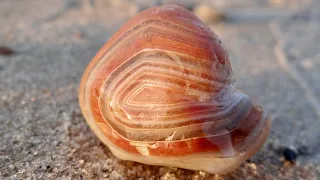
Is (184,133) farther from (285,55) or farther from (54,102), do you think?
(285,55)

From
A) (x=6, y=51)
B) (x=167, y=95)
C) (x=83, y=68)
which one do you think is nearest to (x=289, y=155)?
(x=167, y=95)

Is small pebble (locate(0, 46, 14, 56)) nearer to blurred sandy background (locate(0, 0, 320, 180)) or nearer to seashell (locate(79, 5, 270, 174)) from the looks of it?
blurred sandy background (locate(0, 0, 320, 180))

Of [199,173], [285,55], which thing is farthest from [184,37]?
[285,55]

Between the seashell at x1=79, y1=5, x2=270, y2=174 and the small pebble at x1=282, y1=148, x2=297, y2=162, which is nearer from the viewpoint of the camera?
the seashell at x1=79, y1=5, x2=270, y2=174

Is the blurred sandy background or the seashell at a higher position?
the seashell

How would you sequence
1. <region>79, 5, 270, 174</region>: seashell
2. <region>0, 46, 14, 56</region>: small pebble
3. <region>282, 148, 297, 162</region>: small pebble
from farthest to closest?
<region>0, 46, 14, 56</region>: small pebble → <region>282, 148, 297, 162</region>: small pebble → <region>79, 5, 270, 174</region>: seashell

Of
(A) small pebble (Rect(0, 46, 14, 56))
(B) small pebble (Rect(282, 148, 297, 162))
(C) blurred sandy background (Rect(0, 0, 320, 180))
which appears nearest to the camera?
(C) blurred sandy background (Rect(0, 0, 320, 180))

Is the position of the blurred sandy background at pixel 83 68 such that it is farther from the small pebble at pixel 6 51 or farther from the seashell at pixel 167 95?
the seashell at pixel 167 95

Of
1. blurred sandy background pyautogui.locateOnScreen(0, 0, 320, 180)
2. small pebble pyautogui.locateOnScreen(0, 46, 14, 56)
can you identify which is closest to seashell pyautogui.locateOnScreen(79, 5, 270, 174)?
blurred sandy background pyautogui.locateOnScreen(0, 0, 320, 180)
